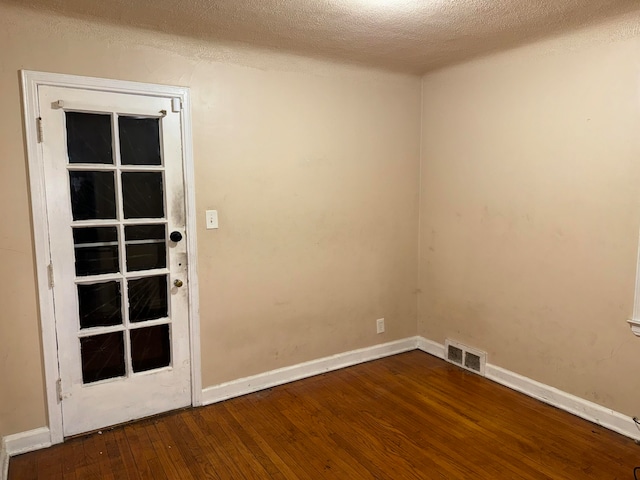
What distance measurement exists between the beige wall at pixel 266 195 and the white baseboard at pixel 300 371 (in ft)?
0.20

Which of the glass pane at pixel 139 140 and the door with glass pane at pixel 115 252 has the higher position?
the glass pane at pixel 139 140

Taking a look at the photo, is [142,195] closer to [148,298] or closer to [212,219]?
[212,219]

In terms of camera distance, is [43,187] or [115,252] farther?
[115,252]

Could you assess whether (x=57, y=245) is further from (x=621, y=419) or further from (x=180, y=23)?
(x=621, y=419)

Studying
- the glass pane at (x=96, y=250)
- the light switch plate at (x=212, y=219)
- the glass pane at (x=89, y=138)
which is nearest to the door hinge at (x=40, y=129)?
the glass pane at (x=89, y=138)

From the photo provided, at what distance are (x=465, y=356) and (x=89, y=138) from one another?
3.04 meters

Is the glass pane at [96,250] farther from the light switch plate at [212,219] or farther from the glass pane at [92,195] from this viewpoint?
the light switch plate at [212,219]

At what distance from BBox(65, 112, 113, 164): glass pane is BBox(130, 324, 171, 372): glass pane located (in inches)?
41.9

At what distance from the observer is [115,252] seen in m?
2.62

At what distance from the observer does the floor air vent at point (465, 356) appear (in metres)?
3.36

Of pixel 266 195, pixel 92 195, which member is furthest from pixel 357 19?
pixel 92 195

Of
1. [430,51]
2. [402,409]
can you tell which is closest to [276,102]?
[430,51]

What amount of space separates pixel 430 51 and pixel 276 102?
3.64 ft

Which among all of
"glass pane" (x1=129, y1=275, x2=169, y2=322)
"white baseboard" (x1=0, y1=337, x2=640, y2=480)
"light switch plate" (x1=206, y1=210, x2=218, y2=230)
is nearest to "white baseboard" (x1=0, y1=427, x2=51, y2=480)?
"white baseboard" (x1=0, y1=337, x2=640, y2=480)
